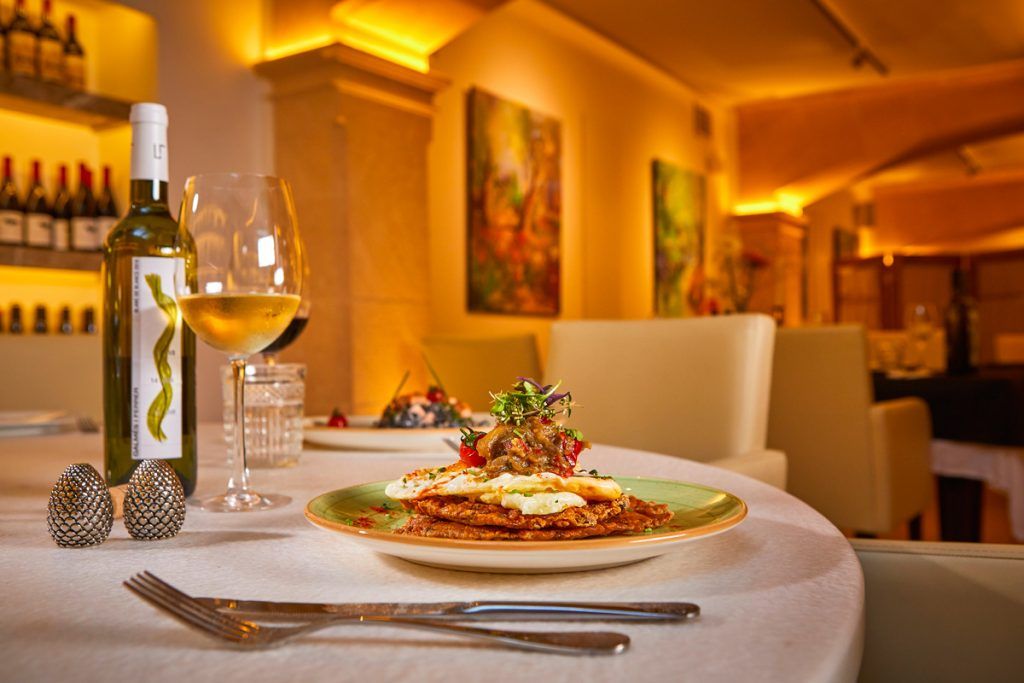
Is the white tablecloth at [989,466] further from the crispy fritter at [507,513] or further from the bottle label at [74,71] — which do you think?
the bottle label at [74,71]

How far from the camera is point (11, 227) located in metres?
3.22

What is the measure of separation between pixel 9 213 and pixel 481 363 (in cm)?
190

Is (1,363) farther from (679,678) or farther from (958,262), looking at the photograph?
(958,262)

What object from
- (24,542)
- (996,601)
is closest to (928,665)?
(996,601)

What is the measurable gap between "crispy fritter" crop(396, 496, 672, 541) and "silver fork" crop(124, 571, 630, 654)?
0.11 meters

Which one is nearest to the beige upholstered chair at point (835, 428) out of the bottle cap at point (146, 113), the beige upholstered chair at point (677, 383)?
the beige upholstered chair at point (677, 383)

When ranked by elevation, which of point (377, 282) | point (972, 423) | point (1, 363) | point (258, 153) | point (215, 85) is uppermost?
point (215, 85)

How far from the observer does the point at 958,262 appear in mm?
10508

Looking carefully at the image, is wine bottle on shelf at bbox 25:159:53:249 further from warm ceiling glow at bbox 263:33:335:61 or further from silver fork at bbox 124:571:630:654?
silver fork at bbox 124:571:630:654

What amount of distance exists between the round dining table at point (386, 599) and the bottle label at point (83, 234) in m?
2.95

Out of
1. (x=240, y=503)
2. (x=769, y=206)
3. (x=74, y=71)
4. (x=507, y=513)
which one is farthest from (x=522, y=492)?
(x=769, y=206)

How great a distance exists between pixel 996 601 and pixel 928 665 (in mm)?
72

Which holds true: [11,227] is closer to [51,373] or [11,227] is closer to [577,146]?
[51,373]

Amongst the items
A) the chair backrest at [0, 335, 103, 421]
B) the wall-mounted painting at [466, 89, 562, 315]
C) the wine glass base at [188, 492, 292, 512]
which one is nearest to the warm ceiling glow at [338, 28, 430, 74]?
the wall-mounted painting at [466, 89, 562, 315]
